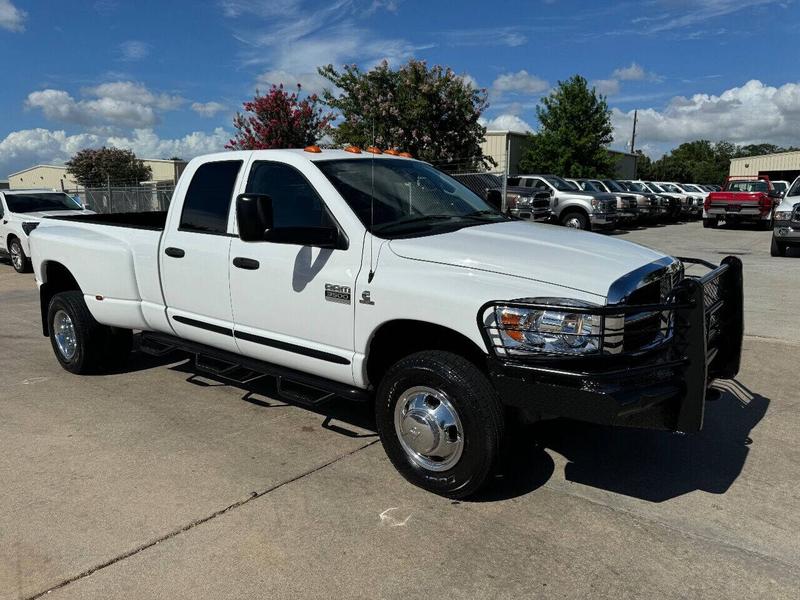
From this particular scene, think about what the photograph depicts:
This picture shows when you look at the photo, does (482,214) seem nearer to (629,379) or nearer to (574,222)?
(629,379)

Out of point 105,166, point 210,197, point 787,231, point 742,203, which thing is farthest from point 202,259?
point 105,166

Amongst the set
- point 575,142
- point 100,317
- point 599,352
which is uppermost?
point 575,142

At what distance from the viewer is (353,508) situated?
11.4 ft

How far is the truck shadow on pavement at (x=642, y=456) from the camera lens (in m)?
3.71

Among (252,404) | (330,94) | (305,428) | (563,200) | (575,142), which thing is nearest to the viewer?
(305,428)

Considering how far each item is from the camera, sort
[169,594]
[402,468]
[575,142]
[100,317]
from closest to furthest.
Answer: [169,594] < [402,468] < [100,317] < [575,142]

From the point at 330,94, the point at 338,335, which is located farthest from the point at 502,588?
the point at 330,94

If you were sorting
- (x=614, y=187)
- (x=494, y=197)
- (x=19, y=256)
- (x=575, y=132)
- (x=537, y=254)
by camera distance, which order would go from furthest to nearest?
(x=575, y=132) < (x=614, y=187) < (x=19, y=256) < (x=494, y=197) < (x=537, y=254)

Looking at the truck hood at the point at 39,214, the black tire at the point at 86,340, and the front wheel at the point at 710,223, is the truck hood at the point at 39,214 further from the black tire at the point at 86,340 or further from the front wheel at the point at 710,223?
the front wheel at the point at 710,223

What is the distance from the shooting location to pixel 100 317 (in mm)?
5551

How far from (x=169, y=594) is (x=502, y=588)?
4.62 feet

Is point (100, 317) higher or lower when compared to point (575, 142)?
lower

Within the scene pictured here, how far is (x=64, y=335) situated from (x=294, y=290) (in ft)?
10.3

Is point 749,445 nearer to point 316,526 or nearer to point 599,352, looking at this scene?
point 599,352
